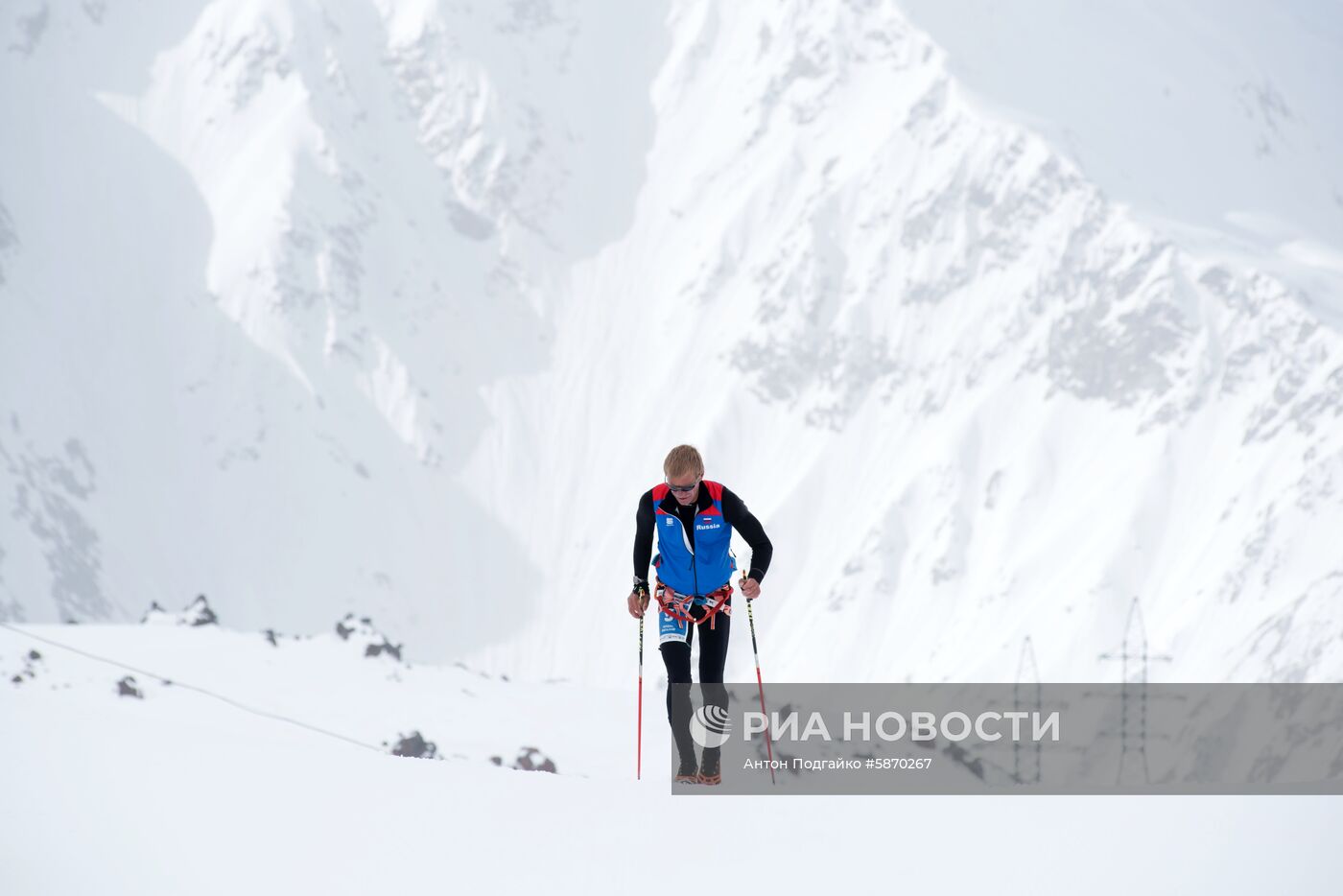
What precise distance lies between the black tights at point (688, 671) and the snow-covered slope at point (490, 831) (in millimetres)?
586

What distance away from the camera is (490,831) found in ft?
31.4

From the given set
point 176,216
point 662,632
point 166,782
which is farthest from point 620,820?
point 176,216

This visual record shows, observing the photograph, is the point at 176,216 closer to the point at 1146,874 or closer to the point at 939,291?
the point at 939,291

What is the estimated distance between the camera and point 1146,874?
29.7 ft

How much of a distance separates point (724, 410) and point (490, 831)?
170854 mm

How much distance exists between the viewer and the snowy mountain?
14825 centimetres

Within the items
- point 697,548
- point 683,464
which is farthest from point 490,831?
point 683,464

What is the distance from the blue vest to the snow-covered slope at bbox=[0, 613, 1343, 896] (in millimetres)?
1518

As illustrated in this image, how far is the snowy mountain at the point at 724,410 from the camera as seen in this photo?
148250mm

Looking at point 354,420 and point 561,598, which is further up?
point 354,420

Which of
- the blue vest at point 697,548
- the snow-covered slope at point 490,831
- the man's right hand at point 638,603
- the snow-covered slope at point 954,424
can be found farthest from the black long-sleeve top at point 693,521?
the snow-covered slope at point 954,424

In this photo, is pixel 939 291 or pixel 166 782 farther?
pixel 939 291

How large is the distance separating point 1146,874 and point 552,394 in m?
186

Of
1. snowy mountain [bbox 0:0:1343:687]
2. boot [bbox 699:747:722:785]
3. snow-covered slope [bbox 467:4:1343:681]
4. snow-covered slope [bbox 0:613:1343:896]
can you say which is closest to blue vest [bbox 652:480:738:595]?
boot [bbox 699:747:722:785]
